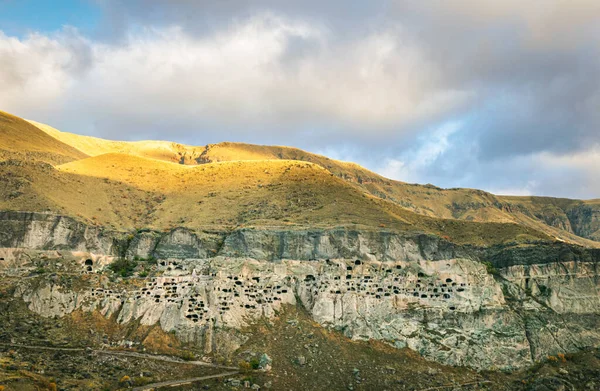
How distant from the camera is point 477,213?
179m

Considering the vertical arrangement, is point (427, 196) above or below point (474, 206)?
above

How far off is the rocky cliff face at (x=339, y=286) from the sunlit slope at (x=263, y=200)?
5.36m

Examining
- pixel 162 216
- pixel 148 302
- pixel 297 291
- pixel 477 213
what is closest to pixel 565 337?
pixel 297 291

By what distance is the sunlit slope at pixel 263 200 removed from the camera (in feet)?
327

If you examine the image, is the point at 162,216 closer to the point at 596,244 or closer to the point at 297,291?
the point at 297,291

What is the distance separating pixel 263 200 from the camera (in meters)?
108

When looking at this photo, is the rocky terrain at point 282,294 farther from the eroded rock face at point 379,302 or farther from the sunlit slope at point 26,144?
the sunlit slope at point 26,144

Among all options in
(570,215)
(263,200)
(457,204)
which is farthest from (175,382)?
(570,215)

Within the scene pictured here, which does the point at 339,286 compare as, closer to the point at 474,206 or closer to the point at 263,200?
the point at 263,200

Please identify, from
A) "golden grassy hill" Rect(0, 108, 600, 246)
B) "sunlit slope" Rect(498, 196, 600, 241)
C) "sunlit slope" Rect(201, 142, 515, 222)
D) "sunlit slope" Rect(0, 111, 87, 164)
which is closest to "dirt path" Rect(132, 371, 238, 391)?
"golden grassy hill" Rect(0, 108, 600, 246)

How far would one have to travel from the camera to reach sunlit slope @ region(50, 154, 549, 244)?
9956 cm

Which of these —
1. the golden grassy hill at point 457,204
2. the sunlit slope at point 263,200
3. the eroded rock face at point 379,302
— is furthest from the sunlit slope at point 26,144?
the eroded rock face at point 379,302

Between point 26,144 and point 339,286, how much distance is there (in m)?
85.0

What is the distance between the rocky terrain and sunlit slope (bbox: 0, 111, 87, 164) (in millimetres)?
18833
